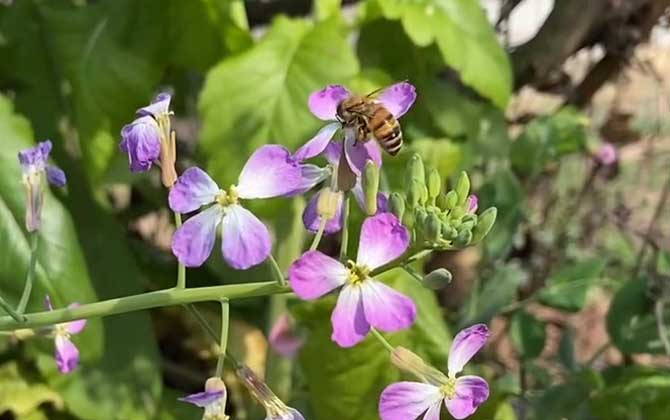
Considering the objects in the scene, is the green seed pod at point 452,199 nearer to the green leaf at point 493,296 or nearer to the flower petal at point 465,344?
the flower petal at point 465,344

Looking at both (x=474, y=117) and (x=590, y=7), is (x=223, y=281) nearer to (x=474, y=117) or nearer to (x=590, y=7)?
(x=474, y=117)

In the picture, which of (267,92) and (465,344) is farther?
(267,92)

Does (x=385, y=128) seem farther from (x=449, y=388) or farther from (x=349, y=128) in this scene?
(x=449, y=388)

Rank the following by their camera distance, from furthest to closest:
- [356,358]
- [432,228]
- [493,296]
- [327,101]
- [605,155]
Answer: [605,155], [493,296], [356,358], [327,101], [432,228]

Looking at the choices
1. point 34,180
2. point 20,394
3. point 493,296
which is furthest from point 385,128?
point 20,394

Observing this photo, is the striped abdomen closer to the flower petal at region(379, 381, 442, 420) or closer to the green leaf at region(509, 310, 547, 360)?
the flower petal at region(379, 381, 442, 420)

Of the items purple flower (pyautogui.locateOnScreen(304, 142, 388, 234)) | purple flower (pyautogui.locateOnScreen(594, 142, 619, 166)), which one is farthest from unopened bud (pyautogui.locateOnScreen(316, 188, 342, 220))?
purple flower (pyautogui.locateOnScreen(594, 142, 619, 166))
